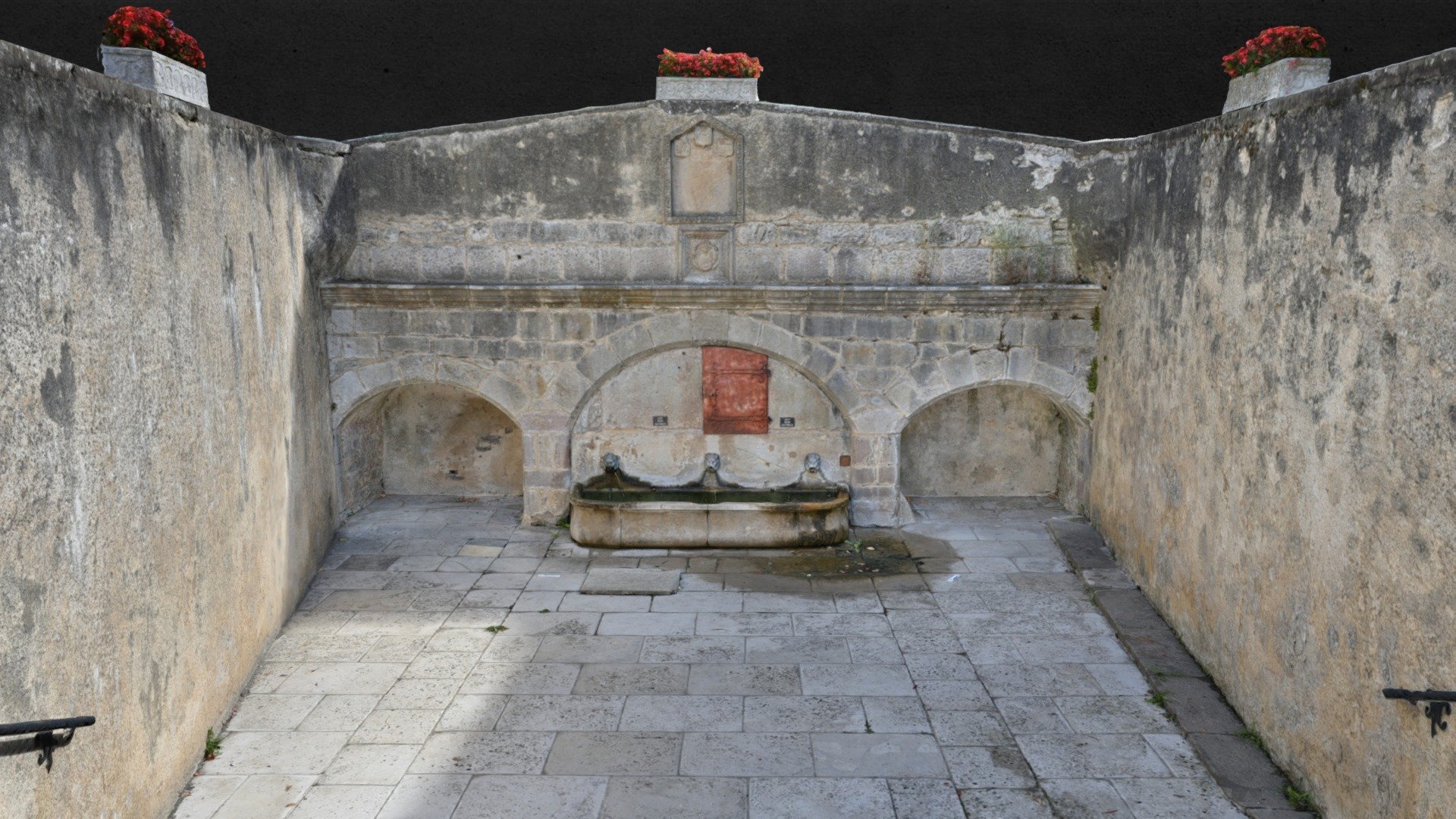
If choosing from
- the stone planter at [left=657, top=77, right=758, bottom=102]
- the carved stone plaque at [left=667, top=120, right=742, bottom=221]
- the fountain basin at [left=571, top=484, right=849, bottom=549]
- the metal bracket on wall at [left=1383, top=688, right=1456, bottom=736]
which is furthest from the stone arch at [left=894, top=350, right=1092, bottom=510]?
the metal bracket on wall at [left=1383, top=688, right=1456, bottom=736]

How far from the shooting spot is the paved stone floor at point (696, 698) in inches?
213

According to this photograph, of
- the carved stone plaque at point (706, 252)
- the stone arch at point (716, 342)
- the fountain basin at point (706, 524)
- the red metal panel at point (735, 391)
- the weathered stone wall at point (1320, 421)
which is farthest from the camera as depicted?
the red metal panel at point (735, 391)

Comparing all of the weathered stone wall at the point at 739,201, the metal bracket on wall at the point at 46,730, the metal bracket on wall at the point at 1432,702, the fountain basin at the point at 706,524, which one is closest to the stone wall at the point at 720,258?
the weathered stone wall at the point at 739,201

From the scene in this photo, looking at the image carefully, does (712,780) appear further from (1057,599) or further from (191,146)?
(191,146)

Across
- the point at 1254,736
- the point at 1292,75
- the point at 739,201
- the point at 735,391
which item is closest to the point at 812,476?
the point at 735,391

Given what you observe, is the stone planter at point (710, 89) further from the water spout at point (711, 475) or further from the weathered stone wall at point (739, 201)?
the water spout at point (711, 475)

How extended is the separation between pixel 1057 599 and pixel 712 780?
3579mm

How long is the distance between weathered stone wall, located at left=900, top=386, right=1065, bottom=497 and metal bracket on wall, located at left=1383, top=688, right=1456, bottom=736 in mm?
6444

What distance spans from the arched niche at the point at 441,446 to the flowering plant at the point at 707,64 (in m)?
3.68

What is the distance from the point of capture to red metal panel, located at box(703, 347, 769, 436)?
9.73 m

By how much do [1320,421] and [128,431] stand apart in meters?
5.62

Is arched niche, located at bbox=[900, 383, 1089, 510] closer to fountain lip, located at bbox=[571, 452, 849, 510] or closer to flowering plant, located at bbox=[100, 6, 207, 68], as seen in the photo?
fountain lip, located at bbox=[571, 452, 849, 510]

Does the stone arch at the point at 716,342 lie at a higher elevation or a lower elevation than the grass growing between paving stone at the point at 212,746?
higher

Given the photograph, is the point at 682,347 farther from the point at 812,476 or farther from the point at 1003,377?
the point at 1003,377
